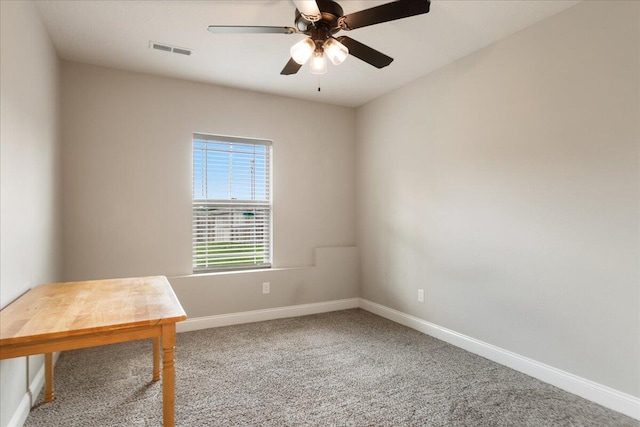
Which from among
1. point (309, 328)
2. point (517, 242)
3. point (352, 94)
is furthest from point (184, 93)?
point (517, 242)

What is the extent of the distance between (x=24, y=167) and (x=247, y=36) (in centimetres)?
174

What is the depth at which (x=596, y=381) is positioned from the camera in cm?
222

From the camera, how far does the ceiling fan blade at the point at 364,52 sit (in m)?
2.08

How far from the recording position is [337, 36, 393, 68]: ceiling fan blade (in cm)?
208

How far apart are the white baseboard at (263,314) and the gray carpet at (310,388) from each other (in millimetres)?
256

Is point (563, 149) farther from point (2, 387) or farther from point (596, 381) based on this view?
point (2, 387)

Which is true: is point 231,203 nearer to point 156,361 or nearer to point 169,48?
point 169,48

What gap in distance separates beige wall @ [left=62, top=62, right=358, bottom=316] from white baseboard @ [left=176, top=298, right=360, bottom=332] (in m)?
0.07

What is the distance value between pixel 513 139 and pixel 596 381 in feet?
5.66

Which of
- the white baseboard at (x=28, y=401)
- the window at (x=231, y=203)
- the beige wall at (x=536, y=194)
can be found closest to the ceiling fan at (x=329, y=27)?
the beige wall at (x=536, y=194)

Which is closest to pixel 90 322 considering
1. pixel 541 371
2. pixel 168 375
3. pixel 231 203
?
pixel 168 375

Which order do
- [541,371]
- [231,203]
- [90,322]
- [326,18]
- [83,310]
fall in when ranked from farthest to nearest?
[231,203]
[541,371]
[326,18]
[83,310]
[90,322]

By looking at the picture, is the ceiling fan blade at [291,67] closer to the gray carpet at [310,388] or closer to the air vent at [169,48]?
the air vent at [169,48]

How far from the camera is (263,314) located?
3.89 m
